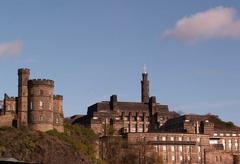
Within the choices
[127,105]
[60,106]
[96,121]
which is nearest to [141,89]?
[127,105]

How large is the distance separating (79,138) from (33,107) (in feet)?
34.7

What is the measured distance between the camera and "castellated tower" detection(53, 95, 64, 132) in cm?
8831

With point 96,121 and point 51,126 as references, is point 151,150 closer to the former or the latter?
point 96,121

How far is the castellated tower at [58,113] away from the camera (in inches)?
3477

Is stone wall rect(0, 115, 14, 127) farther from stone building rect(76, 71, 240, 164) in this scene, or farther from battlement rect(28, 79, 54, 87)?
stone building rect(76, 71, 240, 164)

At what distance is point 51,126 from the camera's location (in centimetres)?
8675

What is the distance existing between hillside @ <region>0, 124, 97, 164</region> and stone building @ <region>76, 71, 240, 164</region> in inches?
603

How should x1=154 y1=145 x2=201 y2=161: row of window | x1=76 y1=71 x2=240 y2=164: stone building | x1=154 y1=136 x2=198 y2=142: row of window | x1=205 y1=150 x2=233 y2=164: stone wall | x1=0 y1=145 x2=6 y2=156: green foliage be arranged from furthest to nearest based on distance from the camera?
x1=205 y1=150 x2=233 y2=164: stone wall, x1=154 y1=136 x2=198 y2=142: row of window, x1=154 y1=145 x2=201 y2=161: row of window, x1=76 y1=71 x2=240 y2=164: stone building, x1=0 y1=145 x2=6 y2=156: green foliage

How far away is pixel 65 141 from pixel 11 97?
35.7 feet

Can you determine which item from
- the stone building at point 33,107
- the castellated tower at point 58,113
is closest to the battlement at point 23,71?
the stone building at point 33,107

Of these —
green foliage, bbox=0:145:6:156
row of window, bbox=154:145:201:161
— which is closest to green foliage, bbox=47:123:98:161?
green foliage, bbox=0:145:6:156

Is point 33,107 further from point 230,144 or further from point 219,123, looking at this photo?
point 219,123

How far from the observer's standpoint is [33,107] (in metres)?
86.8

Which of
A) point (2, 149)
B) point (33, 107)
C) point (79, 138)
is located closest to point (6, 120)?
point (33, 107)
